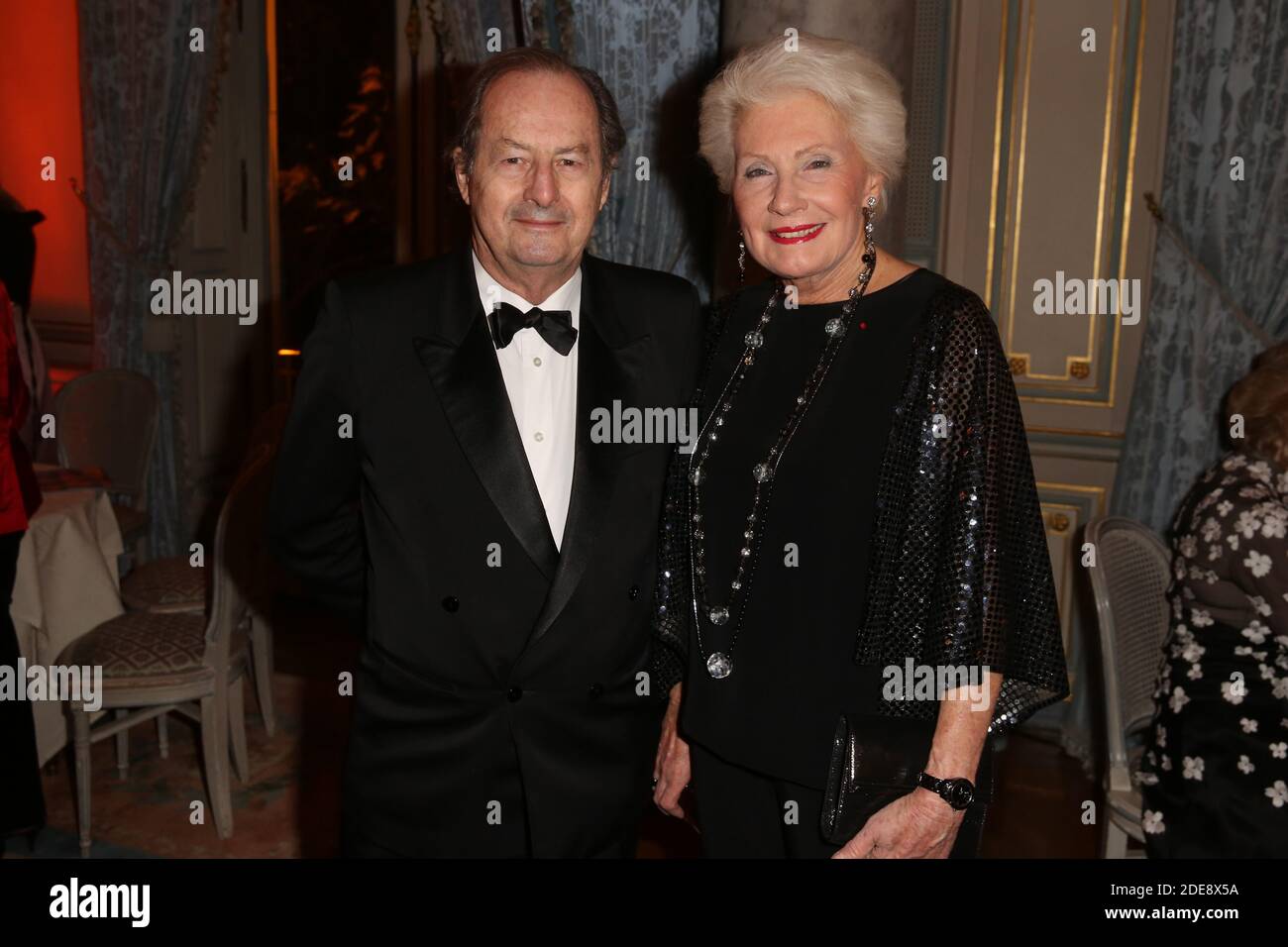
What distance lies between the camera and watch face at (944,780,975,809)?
166cm

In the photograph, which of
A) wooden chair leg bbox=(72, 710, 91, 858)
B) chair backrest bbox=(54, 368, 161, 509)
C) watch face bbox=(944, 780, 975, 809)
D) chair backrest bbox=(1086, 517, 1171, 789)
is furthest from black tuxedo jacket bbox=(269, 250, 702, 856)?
chair backrest bbox=(54, 368, 161, 509)

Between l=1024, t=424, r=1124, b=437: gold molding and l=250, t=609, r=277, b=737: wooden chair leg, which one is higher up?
l=1024, t=424, r=1124, b=437: gold molding

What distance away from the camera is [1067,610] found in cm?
445

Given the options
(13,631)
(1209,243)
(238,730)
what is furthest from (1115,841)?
(13,631)

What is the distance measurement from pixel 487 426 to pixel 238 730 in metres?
2.59

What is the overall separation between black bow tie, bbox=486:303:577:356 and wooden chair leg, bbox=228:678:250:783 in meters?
2.43

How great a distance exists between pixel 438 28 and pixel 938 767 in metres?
3.51

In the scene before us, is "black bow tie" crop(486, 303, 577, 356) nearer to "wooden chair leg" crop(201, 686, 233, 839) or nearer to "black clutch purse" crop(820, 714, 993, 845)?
"black clutch purse" crop(820, 714, 993, 845)

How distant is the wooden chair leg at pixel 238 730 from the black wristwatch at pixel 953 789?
8.97ft

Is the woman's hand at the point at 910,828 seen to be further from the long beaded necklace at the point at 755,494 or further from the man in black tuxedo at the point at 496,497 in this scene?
the man in black tuxedo at the point at 496,497

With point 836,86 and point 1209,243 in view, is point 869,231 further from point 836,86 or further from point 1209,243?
point 1209,243

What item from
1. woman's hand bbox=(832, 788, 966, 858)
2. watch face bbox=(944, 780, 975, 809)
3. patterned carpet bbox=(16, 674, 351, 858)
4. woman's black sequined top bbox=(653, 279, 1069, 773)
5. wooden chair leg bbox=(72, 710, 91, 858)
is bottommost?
patterned carpet bbox=(16, 674, 351, 858)

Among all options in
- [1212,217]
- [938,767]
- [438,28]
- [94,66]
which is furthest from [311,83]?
[938,767]
